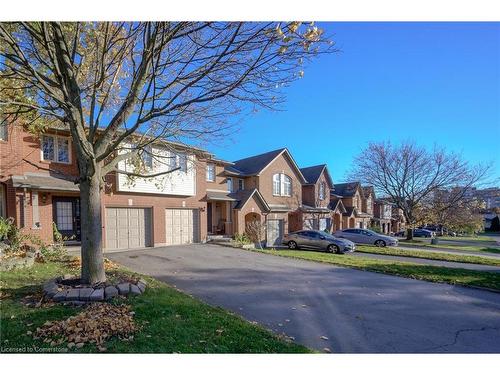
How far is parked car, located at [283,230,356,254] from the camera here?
64.5 feet

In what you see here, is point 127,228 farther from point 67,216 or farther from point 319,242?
point 319,242

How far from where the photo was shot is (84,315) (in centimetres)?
500

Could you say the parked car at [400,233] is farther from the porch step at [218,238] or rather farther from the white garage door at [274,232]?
the porch step at [218,238]

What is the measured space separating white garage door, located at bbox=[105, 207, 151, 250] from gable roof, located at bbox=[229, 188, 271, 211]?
7.51m

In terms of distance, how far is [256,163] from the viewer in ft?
94.3

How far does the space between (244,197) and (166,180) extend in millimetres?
7449

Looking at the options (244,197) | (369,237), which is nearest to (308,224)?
(369,237)

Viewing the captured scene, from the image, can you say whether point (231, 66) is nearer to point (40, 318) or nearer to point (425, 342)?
point (40, 318)

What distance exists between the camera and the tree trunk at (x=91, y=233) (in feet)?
22.2

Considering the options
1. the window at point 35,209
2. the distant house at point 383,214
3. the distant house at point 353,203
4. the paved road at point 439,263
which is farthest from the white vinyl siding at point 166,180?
the distant house at point 383,214

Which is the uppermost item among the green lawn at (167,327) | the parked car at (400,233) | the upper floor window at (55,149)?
the upper floor window at (55,149)

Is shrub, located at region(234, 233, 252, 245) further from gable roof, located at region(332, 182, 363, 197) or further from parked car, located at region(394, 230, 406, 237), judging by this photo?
parked car, located at region(394, 230, 406, 237)

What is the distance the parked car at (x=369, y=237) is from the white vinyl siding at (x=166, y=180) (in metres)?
14.5

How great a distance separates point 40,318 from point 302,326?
4.58 metres
